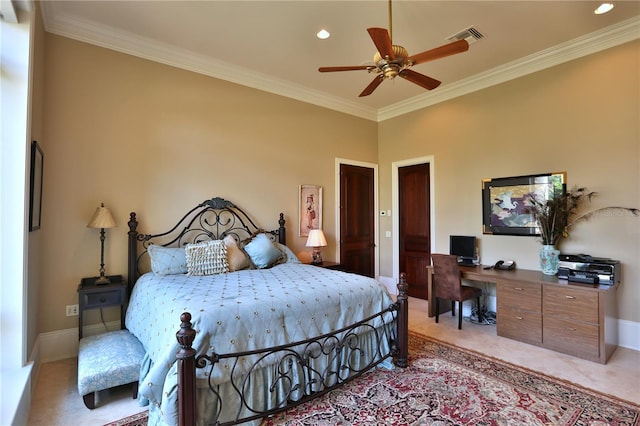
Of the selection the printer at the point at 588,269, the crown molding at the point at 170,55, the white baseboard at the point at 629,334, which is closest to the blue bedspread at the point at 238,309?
the printer at the point at 588,269

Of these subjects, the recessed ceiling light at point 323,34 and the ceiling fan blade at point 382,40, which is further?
the recessed ceiling light at point 323,34

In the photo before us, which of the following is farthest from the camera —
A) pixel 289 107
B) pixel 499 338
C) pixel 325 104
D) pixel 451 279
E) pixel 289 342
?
pixel 325 104

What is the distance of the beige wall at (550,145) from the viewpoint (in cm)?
341

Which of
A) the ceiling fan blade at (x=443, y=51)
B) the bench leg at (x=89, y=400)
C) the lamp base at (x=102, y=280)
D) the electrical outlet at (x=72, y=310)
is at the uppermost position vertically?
the ceiling fan blade at (x=443, y=51)

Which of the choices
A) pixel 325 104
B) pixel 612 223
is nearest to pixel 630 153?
pixel 612 223

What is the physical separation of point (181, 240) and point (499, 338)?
12.7ft

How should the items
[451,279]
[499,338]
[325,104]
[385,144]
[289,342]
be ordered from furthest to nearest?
[385,144] < [325,104] < [451,279] < [499,338] < [289,342]

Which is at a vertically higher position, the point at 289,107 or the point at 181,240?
the point at 289,107

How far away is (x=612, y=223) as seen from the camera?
137 inches

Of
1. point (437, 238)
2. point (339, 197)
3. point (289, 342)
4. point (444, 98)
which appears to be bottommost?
point (289, 342)

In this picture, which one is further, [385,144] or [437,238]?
[385,144]

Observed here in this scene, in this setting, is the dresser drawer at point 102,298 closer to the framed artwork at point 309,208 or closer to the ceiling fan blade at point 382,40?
the framed artwork at point 309,208

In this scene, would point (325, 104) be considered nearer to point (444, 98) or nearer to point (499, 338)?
point (444, 98)

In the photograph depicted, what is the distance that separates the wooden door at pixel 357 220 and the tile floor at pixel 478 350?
187 centimetres
